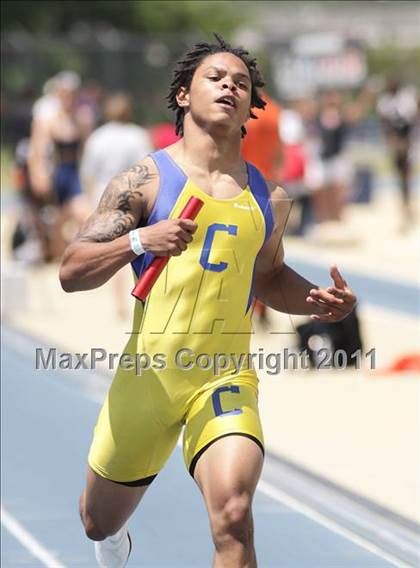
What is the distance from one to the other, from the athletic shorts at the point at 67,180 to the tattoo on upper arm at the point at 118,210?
12.5m

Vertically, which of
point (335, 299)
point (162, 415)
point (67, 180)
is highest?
point (335, 299)

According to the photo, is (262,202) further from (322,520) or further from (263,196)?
(322,520)

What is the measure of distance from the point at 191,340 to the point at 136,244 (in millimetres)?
500

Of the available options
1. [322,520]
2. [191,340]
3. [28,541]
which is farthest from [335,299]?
[28,541]

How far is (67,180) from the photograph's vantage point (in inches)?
724

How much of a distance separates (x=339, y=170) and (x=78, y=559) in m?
16.3

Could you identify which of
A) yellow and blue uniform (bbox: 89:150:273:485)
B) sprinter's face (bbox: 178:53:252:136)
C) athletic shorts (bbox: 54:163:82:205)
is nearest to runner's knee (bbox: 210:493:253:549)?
yellow and blue uniform (bbox: 89:150:273:485)

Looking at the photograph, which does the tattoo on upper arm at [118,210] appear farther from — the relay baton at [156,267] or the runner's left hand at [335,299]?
the runner's left hand at [335,299]

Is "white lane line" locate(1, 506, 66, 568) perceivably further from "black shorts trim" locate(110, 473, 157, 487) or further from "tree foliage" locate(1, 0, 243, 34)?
"tree foliage" locate(1, 0, 243, 34)

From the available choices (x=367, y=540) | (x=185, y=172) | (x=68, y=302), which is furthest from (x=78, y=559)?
(x=68, y=302)

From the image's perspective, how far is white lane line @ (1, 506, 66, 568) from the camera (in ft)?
25.3

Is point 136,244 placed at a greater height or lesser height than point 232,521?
greater

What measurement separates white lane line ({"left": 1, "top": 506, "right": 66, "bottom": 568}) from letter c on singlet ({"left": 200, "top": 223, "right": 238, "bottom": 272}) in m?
2.43

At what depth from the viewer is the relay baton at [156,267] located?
18.3 ft
